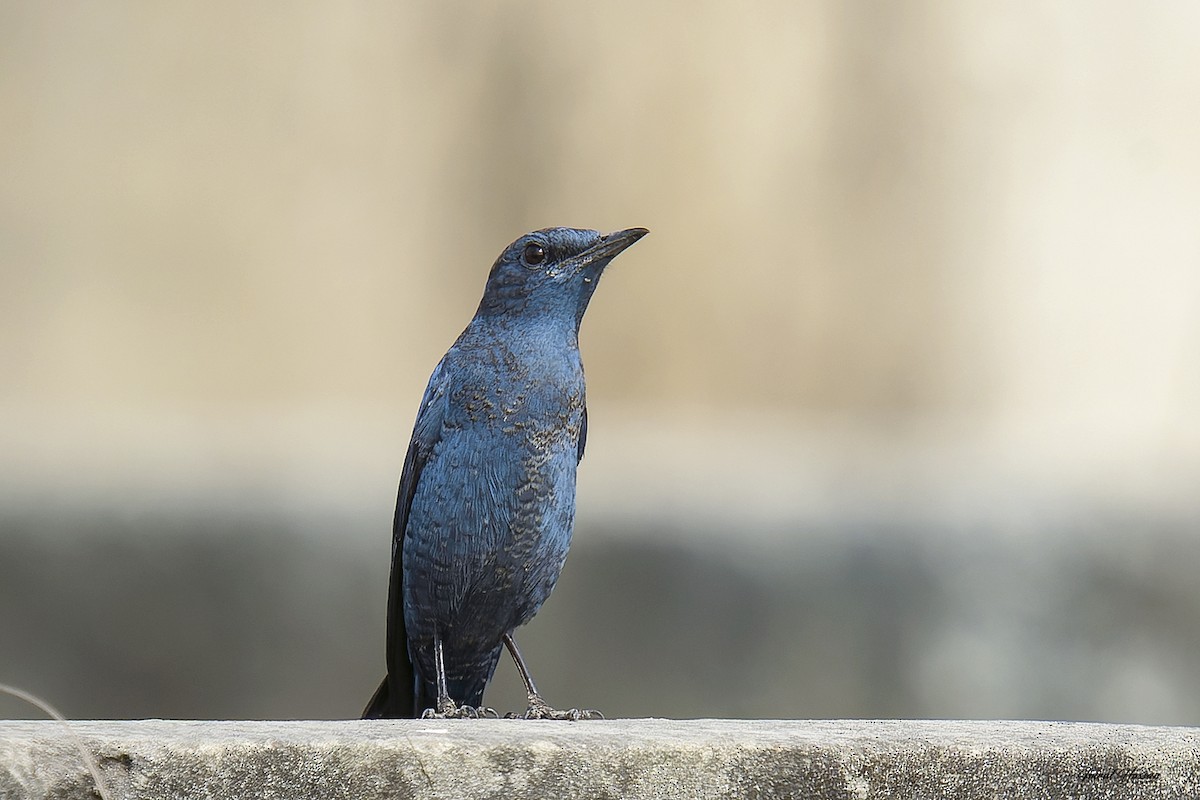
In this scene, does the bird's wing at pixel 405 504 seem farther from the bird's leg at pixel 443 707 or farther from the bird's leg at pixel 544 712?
the bird's leg at pixel 544 712

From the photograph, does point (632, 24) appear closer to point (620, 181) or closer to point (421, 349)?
point (620, 181)

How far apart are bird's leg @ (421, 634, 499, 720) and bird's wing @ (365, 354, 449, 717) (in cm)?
14

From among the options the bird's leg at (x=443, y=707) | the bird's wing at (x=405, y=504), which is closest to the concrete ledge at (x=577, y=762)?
the bird's leg at (x=443, y=707)

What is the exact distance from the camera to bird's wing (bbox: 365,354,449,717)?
11.5 feet

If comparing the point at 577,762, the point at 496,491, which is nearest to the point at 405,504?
the point at 496,491

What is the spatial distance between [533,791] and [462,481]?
4.52 feet

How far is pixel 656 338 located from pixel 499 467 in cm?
266

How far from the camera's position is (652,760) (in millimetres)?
2115

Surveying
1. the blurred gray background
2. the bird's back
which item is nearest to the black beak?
the bird's back

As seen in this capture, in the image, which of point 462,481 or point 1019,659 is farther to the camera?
point 1019,659

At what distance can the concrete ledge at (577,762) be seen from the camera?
2.05m

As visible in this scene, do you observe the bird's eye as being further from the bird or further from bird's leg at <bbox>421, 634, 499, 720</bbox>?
bird's leg at <bbox>421, 634, 499, 720</bbox>

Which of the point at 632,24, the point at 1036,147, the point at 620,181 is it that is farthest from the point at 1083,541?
the point at 632,24

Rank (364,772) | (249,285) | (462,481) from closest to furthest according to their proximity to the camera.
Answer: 1. (364,772)
2. (462,481)
3. (249,285)
